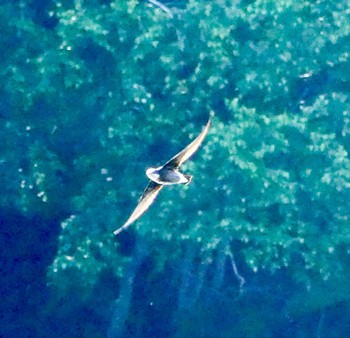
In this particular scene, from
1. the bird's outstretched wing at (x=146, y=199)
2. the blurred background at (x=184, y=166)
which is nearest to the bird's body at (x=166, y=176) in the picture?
the bird's outstretched wing at (x=146, y=199)

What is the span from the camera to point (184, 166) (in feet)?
57.4

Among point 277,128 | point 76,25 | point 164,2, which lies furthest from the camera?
point 164,2

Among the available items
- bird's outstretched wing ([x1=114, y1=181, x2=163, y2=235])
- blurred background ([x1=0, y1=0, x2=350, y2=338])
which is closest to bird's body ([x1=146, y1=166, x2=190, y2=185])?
bird's outstretched wing ([x1=114, y1=181, x2=163, y2=235])

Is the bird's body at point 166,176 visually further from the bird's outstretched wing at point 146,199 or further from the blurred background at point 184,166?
the blurred background at point 184,166

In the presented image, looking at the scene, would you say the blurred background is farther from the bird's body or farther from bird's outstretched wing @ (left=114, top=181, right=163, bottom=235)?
the bird's body

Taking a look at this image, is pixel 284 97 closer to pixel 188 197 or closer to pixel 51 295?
pixel 188 197

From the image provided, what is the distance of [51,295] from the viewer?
2058 cm

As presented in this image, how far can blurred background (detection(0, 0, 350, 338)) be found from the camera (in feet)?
59.0

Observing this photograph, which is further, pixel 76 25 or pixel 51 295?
pixel 51 295

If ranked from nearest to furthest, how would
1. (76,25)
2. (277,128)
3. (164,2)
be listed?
(277,128) < (76,25) < (164,2)

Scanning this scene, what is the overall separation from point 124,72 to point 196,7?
5.12 ft

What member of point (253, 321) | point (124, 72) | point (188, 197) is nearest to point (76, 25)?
point (124, 72)

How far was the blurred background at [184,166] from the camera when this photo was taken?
59.0 feet

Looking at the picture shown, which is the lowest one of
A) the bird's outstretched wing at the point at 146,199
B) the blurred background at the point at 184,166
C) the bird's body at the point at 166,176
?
the blurred background at the point at 184,166
